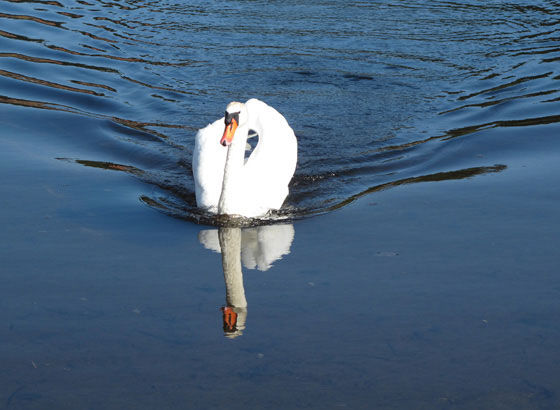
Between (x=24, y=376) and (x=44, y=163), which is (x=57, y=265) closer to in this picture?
(x=24, y=376)

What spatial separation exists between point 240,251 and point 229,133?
4.16 ft

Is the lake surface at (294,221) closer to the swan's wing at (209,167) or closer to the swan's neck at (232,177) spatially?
the swan's wing at (209,167)

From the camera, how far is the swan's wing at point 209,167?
9.16 m

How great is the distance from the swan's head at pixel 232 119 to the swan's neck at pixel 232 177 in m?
0.13

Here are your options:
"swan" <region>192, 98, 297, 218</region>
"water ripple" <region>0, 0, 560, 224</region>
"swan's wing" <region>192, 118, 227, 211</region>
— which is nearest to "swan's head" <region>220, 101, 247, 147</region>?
"swan" <region>192, 98, 297, 218</region>

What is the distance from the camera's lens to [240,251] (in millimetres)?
8195

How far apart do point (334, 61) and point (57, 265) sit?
26.4 feet

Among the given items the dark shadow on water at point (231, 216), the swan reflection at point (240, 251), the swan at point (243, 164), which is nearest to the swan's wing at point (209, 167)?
the swan at point (243, 164)

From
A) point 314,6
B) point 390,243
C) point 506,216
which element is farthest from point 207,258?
point 314,6

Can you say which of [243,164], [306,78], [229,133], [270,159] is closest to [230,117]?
[229,133]

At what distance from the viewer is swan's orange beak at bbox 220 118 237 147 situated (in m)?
8.64

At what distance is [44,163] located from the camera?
10172 millimetres

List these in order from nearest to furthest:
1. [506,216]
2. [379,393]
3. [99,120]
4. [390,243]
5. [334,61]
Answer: [379,393], [390,243], [506,216], [99,120], [334,61]

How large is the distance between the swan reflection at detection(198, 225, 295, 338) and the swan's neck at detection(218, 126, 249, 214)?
28 centimetres
